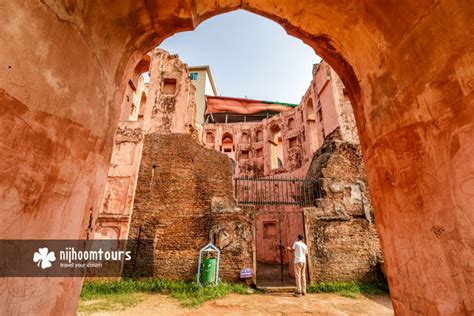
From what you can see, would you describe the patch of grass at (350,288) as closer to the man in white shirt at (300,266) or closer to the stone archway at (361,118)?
the man in white shirt at (300,266)

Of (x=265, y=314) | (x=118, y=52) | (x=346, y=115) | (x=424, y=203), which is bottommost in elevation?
(x=265, y=314)

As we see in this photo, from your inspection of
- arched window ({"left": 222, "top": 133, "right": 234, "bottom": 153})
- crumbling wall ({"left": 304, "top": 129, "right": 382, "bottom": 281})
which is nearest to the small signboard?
crumbling wall ({"left": 304, "top": 129, "right": 382, "bottom": 281})

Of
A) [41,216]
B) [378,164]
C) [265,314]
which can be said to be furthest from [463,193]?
[265,314]

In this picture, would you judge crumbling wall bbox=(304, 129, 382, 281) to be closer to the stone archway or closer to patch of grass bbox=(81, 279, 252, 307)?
patch of grass bbox=(81, 279, 252, 307)

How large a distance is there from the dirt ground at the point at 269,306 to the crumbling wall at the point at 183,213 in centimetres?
122

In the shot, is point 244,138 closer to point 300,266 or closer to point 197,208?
point 197,208

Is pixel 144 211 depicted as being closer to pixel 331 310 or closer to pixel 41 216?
pixel 331 310

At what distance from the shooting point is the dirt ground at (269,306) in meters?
5.05

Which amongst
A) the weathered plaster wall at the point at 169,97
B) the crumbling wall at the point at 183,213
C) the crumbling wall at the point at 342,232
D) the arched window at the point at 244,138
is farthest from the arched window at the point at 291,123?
the crumbling wall at the point at 183,213

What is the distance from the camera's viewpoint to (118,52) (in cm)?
206

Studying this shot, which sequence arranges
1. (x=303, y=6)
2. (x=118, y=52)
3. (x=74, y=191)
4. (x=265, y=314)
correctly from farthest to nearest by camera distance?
(x=265, y=314) → (x=303, y=6) → (x=118, y=52) → (x=74, y=191)

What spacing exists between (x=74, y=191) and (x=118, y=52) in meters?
1.28

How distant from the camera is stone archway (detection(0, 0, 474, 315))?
4.06 ft

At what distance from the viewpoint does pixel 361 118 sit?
7.68ft
